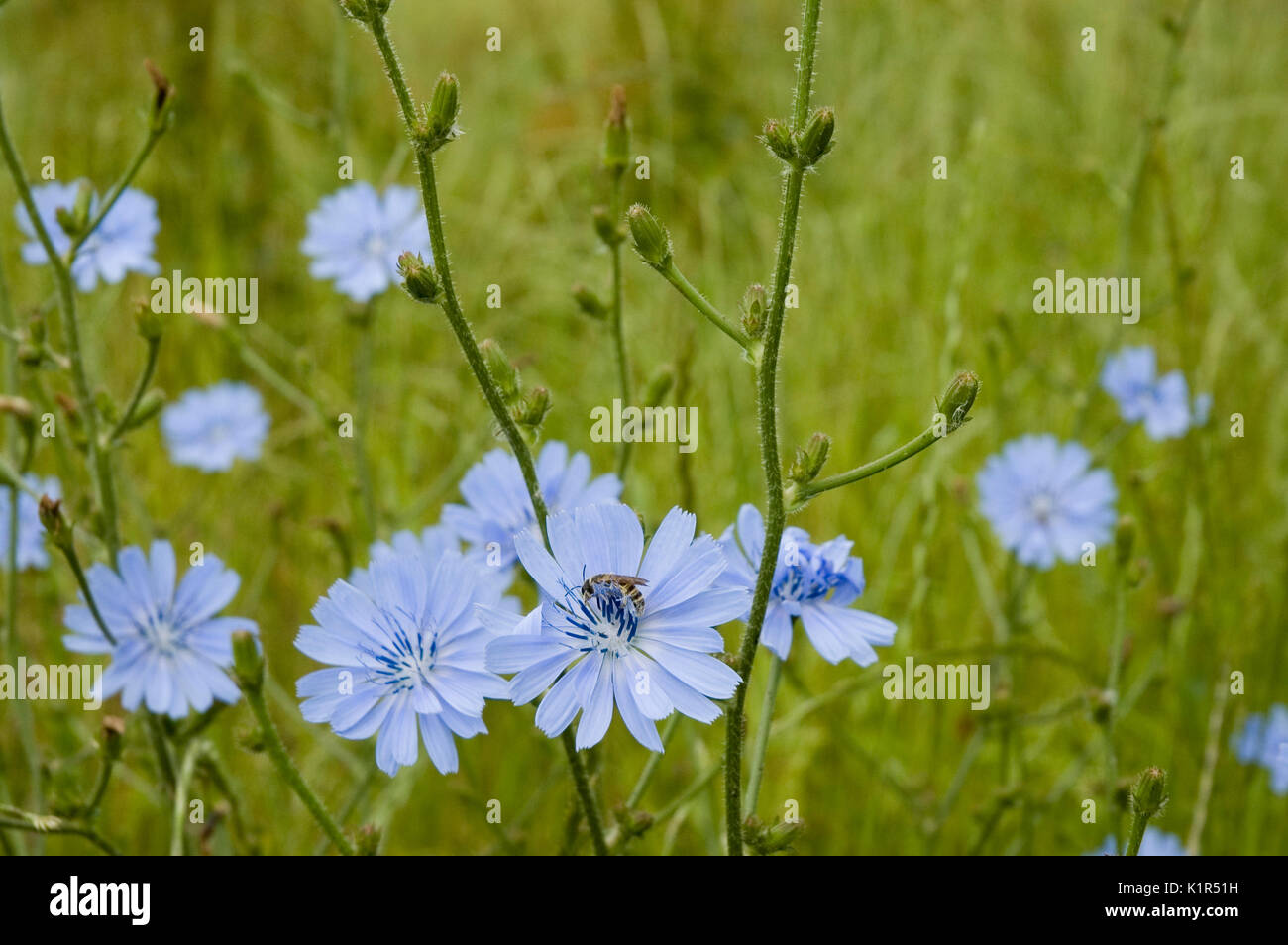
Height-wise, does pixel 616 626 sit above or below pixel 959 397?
below

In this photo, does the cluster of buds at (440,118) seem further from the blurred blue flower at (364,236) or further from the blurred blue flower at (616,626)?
the blurred blue flower at (364,236)

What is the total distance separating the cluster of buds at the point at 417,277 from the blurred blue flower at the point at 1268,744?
218cm

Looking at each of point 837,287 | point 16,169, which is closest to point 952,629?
point 837,287

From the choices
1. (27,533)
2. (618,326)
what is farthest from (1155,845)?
(27,533)

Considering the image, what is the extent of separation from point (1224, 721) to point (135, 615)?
2.29m

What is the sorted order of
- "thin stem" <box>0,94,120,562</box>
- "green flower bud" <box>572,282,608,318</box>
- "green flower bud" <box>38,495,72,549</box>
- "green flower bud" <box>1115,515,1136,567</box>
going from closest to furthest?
"green flower bud" <box>38,495,72,549</box>
"thin stem" <box>0,94,120,562</box>
"green flower bud" <box>572,282,608,318</box>
"green flower bud" <box>1115,515,1136,567</box>

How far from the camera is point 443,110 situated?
115 cm

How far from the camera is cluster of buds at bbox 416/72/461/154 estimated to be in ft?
3.74

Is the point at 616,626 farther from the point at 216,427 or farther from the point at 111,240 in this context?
the point at 216,427

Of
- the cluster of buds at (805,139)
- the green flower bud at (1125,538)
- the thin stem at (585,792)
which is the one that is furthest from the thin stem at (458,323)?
the green flower bud at (1125,538)

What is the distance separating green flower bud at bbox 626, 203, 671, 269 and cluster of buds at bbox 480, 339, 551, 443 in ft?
0.61

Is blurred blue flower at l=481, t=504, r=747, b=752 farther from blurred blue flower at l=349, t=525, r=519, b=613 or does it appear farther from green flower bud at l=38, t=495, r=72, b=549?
green flower bud at l=38, t=495, r=72, b=549

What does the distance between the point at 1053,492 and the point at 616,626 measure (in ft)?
6.49

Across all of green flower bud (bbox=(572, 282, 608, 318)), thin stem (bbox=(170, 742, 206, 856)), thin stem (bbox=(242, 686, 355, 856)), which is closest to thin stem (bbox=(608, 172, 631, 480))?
green flower bud (bbox=(572, 282, 608, 318))
